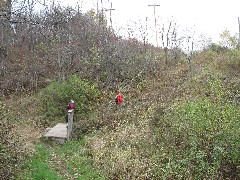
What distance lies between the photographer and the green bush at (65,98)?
17.7 meters

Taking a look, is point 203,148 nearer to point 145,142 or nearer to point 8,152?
point 145,142

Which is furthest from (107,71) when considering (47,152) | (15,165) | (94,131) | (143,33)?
(15,165)

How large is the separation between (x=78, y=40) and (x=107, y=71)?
3.61 metres

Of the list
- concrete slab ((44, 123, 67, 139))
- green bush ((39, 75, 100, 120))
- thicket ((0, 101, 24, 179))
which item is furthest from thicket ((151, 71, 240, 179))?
green bush ((39, 75, 100, 120))

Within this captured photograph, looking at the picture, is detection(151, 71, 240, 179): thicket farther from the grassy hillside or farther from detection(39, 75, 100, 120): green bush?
detection(39, 75, 100, 120): green bush

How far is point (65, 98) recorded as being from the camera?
58.9 feet

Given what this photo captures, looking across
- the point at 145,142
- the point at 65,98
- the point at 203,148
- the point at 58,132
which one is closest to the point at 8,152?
the point at 145,142

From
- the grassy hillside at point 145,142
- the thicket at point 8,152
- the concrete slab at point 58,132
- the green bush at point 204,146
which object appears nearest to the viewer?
the thicket at point 8,152

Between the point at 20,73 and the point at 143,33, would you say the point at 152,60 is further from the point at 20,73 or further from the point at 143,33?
the point at 20,73

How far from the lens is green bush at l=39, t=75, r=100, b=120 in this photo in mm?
17656

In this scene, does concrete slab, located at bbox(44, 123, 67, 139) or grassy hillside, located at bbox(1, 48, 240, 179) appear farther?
concrete slab, located at bbox(44, 123, 67, 139)

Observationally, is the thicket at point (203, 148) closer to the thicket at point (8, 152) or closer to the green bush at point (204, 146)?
the green bush at point (204, 146)

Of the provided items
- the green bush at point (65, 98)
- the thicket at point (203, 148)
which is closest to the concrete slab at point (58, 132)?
the green bush at point (65, 98)

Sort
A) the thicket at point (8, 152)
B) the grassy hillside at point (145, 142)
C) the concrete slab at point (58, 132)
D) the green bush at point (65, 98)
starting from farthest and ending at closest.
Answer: the green bush at point (65, 98) → the concrete slab at point (58, 132) → the grassy hillside at point (145, 142) → the thicket at point (8, 152)
